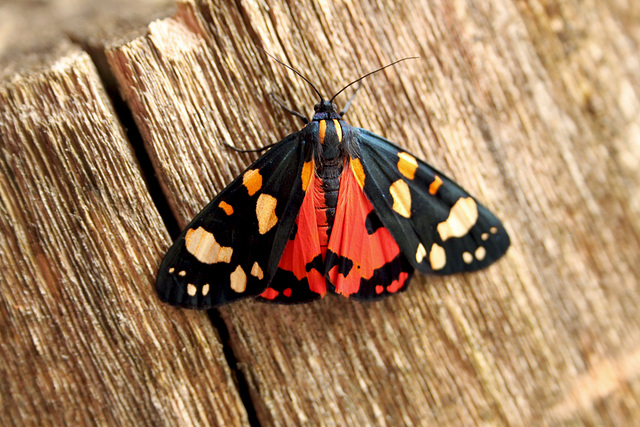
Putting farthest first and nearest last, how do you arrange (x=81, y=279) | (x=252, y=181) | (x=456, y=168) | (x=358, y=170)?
1. (x=456, y=168)
2. (x=358, y=170)
3. (x=252, y=181)
4. (x=81, y=279)

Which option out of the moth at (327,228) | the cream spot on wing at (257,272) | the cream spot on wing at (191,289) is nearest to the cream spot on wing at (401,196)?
the moth at (327,228)

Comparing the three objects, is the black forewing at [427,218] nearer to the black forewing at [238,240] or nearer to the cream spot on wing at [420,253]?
the cream spot on wing at [420,253]

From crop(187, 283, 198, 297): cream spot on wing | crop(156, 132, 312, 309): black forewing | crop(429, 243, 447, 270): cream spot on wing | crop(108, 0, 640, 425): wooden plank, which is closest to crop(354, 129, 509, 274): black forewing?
crop(429, 243, 447, 270): cream spot on wing

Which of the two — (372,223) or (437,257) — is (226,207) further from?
(437,257)

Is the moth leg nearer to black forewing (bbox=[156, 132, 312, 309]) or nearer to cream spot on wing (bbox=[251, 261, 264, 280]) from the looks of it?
black forewing (bbox=[156, 132, 312, 309])

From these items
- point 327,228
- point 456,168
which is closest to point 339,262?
point 327,228

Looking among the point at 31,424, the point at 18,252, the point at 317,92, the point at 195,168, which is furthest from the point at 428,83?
the point at 31,424
